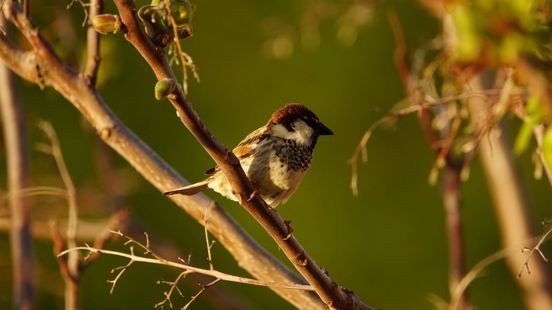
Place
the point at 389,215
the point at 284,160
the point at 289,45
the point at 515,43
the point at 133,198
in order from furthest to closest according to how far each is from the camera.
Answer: the point at 389,215 → the point at 133,198 → the point at 289,45 → the point at 284,160 → the point at 515,43

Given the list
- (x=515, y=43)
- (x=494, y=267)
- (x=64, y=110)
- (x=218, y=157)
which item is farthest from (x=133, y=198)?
(x=515, y=43)

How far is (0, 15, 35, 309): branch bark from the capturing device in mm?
2672

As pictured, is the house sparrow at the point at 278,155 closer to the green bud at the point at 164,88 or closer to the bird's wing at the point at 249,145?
the bird's wing at the point at 249,145

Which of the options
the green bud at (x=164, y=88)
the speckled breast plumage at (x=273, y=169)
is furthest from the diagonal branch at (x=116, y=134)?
the green bud at (x=164, y=88)

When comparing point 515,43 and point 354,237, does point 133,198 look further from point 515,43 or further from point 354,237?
point 515,43

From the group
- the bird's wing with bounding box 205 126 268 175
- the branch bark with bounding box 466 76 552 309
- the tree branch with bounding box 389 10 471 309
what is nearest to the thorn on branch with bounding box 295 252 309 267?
the tree branch with bounding box 389 10 471 309

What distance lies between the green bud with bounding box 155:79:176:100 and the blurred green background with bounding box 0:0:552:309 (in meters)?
5.18

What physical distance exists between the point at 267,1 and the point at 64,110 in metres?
2.04

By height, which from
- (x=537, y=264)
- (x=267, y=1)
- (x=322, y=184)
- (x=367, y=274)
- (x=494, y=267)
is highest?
(x=267, y=1)

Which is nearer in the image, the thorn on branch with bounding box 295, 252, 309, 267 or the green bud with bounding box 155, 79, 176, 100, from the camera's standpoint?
the green bud with bounding box 155, 79, 176, 100

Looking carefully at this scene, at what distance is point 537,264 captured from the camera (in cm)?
294

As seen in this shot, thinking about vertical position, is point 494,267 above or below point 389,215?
below

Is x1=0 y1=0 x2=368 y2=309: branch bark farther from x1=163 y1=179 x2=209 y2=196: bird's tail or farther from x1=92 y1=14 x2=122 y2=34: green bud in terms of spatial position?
x1=92 y1=14 x2=122 y2=34: green bud

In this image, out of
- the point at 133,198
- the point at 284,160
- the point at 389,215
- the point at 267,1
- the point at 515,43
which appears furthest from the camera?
the point at 267,1
